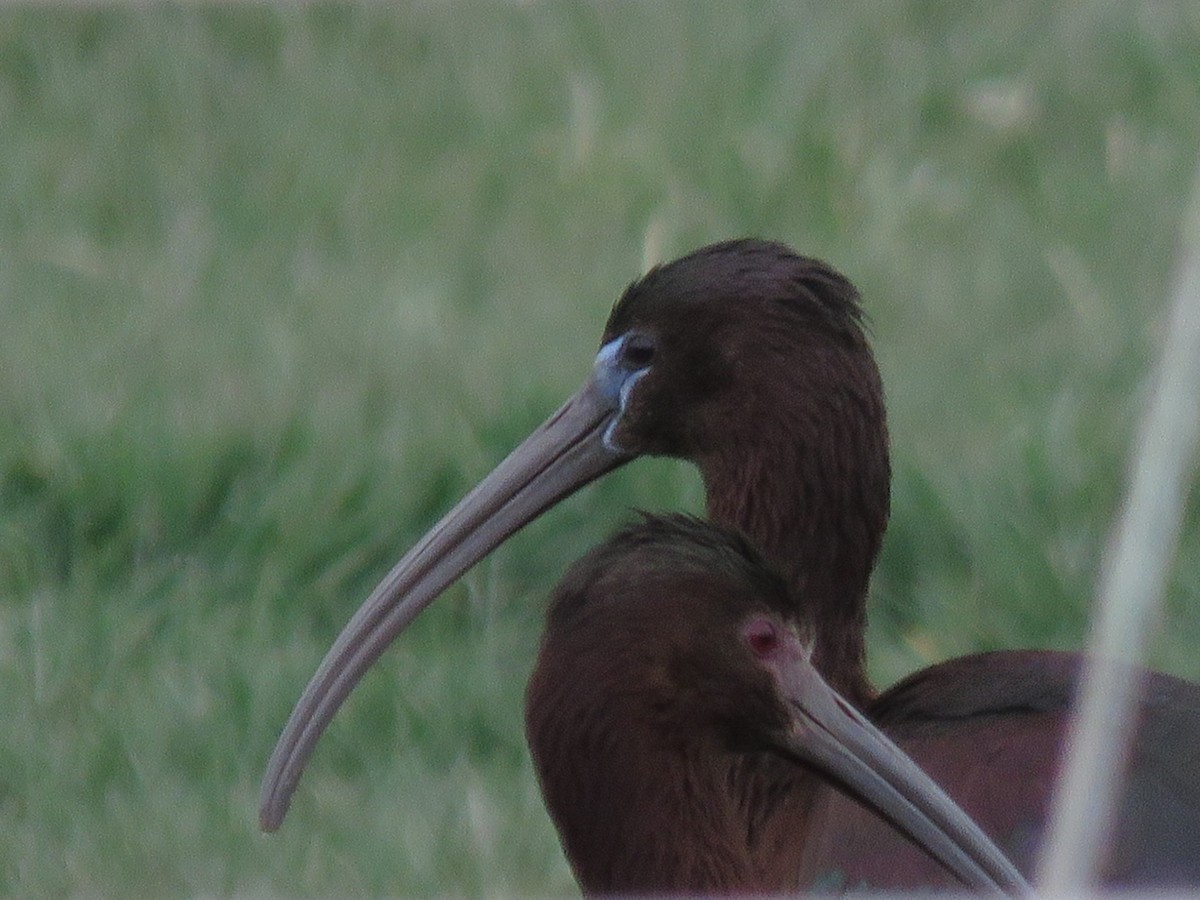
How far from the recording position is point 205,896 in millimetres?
2998

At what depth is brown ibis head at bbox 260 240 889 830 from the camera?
9.95ft

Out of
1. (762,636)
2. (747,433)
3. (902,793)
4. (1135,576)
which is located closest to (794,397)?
(747,433)

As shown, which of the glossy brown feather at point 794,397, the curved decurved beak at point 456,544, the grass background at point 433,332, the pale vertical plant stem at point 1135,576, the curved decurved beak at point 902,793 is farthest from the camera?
the grass background at point 433,332

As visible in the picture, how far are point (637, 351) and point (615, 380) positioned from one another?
0.14 ft

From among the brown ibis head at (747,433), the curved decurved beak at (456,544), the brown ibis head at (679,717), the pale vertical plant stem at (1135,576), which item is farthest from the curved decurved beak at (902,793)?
the pale vertical plant stem at (1135,576)

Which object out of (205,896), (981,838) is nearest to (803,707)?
(981,838)

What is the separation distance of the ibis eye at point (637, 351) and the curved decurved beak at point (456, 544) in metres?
0.02

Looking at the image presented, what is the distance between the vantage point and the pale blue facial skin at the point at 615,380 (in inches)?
123

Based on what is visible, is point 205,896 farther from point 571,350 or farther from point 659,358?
point 571,350

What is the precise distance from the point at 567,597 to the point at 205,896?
71 centimetres

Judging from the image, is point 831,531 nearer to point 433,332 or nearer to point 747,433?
point 747,433

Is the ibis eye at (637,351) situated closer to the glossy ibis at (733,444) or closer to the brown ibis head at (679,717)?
the glossy ibis at (733,444)

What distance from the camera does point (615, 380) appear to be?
3127 mm

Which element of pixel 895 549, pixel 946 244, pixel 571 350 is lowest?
pixel 895 549
